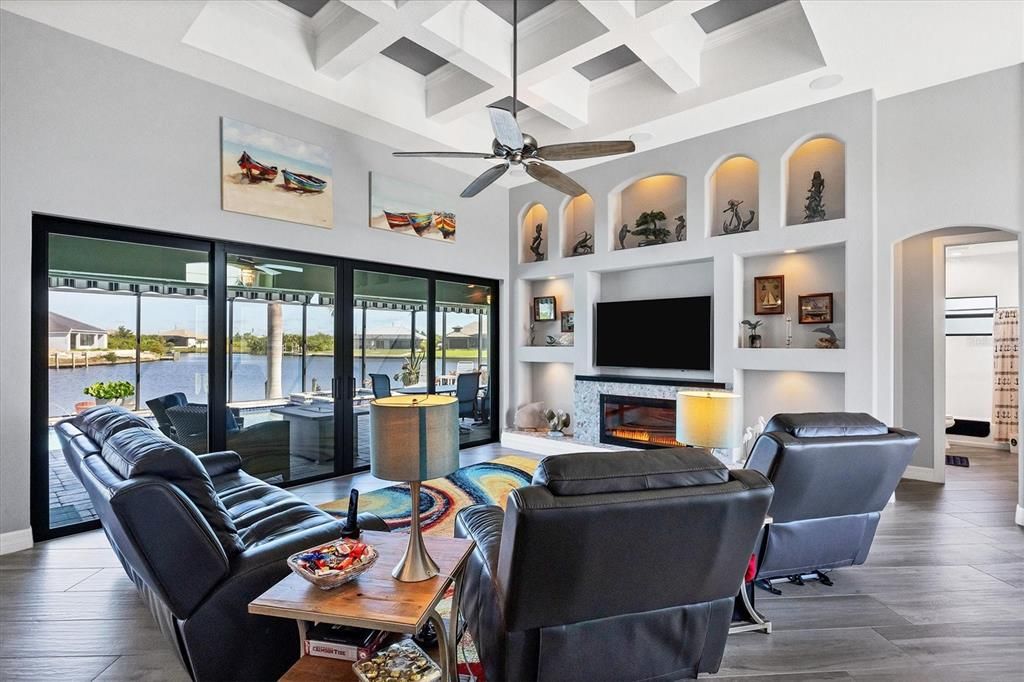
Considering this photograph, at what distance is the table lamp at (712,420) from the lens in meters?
2.50

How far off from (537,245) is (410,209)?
1.99 meters

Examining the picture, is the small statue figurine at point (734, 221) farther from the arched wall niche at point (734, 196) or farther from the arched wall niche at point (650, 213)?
the arched wall niche at point (650, 213)

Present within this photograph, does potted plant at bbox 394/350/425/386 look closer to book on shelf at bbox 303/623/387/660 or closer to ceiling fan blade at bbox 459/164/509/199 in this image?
ceiling fan blade at bbox 459/164/509/199

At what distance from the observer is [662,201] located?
20.4ft

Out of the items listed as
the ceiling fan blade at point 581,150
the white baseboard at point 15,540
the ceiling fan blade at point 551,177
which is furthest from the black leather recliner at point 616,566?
the white baseboard at point 15,540

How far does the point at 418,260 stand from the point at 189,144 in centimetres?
248

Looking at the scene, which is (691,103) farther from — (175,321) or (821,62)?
(175,321)

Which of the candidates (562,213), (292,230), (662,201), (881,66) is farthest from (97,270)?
(881,66)

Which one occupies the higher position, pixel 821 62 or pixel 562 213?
pixel 821 62

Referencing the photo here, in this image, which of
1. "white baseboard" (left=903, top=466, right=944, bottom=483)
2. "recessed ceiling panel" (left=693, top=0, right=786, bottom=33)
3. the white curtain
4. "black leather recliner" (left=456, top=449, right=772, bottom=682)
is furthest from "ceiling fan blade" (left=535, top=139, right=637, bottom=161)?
the white curtain

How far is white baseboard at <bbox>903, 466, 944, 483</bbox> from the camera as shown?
16.7 ft

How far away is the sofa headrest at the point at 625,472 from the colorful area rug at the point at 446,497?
2.12 m

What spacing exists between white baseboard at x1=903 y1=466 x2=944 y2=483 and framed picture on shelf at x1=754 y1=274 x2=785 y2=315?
211cm

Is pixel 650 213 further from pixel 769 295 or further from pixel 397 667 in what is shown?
pixel 397 667
